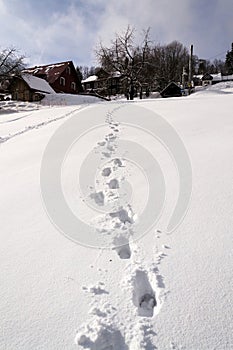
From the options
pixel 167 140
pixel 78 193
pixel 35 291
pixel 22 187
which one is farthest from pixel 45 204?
pixel 167 140

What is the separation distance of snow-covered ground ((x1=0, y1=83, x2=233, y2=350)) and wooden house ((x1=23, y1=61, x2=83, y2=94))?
1241 inches

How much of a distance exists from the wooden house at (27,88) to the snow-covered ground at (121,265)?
26.0 meters

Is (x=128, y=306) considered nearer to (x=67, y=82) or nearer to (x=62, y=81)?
(x=62, y=81)

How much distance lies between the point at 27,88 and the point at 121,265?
2955 centimetres

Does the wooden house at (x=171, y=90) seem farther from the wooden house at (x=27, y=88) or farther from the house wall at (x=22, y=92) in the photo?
the house wall at (x=22, y=92)

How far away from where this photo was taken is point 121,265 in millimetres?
2342

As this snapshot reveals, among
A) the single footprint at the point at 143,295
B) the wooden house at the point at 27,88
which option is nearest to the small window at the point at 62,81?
the wooden house at the point at 27,88

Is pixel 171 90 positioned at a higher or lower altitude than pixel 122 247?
higher

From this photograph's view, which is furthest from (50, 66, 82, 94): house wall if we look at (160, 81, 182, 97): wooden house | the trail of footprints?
the trail of footprints

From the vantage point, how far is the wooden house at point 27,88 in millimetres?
28047

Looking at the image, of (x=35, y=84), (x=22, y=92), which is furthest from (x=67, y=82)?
(x=22, y=92)

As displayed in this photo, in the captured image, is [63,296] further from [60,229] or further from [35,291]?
[60,229]

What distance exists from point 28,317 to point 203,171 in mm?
2906

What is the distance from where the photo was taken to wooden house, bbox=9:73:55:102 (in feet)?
92.0
